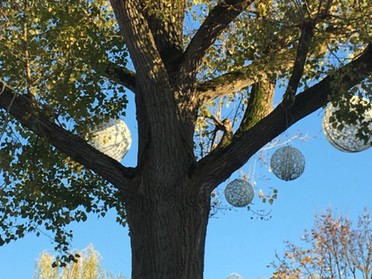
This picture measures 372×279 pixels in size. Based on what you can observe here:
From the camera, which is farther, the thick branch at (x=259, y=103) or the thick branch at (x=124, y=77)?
the thick branch at (x=259, y=103)

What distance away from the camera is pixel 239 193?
24.3 ft

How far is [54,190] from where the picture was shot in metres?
6.97

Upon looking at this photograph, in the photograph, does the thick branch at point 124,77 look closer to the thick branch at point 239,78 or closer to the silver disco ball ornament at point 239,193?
the thick branch at point 239,78

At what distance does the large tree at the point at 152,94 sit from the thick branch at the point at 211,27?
0.03ft

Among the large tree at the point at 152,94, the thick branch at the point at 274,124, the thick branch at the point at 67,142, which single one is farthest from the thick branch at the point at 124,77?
the thick branch at the point at 274,124

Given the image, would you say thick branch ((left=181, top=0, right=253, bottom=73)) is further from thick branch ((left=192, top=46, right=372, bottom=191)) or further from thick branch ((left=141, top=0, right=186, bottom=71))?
thick branch ((left=192, top=46, right=372, bottom=191))

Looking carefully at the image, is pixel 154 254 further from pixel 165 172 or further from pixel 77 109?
pixel 77 109

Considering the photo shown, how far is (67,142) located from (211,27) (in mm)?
1761

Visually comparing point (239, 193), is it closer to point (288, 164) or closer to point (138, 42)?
point (288, 164)

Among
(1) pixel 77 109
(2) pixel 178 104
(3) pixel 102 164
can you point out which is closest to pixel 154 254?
(3) pixel 102 164

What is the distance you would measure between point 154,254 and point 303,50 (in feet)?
7.05

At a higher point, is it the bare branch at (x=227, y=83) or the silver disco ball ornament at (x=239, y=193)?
the bare branch at (x=227, y=83)

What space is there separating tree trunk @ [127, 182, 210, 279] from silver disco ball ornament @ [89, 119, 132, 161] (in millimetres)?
1312

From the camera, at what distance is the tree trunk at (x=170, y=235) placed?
18.6 feet
